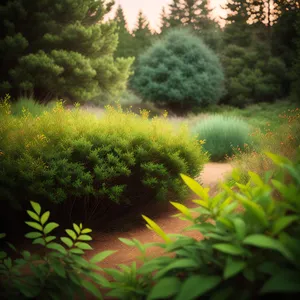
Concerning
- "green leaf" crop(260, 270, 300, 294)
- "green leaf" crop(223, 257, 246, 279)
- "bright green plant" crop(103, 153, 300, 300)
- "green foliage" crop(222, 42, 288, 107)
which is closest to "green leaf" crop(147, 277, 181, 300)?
"bright green plant" crop(103, 153, 300, 300)

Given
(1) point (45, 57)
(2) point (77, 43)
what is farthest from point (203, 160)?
(2) point (77, 43)

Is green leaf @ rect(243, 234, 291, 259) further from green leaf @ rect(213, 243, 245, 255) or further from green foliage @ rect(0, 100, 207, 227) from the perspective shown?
green foliage @ rect(0, 100, 207, 227)

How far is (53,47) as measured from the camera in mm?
13805

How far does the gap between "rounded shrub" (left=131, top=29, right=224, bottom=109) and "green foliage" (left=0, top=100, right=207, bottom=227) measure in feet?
66.8

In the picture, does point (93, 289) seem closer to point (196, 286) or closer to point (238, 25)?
point (196, 286)

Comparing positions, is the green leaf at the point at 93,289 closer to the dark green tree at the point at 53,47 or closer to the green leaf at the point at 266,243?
the green leaf at the point at 266,243

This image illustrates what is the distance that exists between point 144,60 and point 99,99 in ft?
20.3

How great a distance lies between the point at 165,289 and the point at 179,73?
23962 millimetres

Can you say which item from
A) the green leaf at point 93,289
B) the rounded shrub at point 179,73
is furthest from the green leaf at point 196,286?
the rounded shrub at point 179,73

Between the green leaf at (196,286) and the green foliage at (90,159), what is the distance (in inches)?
91.8

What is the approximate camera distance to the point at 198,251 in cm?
143

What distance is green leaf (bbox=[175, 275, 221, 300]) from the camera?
1034mm

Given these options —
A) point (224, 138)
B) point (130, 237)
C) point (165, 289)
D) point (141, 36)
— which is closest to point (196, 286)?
point (165, 289)

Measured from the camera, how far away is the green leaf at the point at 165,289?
1093mm
